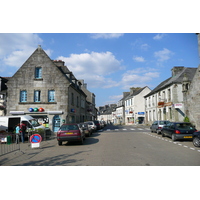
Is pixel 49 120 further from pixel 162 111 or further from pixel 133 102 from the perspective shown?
pixel 133 102

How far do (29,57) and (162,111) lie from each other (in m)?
25.4

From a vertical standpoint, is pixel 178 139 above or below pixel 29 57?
below

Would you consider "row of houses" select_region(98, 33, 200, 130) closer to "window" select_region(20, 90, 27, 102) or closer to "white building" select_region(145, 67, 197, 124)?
"white building" select_region(145, 67, 197, 124)

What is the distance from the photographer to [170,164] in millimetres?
6836

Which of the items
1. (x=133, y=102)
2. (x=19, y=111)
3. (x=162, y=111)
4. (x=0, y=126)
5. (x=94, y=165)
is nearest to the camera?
(x=94, y=165)

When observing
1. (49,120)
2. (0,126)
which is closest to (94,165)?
(0,126)

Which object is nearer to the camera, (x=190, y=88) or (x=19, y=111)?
(x=190, y=88)

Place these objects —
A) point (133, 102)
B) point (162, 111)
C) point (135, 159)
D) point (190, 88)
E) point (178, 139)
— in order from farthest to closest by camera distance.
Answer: point (133, 102), point (162, 111), point (190, 88), point (178, 139), point (135, 159)

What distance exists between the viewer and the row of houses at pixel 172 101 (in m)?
20.3

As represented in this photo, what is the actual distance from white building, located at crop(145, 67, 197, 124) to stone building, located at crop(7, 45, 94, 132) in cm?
1726

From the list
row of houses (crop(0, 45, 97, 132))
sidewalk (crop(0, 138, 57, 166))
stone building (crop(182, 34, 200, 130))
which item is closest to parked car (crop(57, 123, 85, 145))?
sidewalk (crop(0, 138, 57, 166))

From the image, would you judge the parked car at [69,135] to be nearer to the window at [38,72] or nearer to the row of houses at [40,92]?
the row of houses at [40,92]

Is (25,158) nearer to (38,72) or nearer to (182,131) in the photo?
(182,131)

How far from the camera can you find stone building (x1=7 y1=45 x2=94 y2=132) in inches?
883
